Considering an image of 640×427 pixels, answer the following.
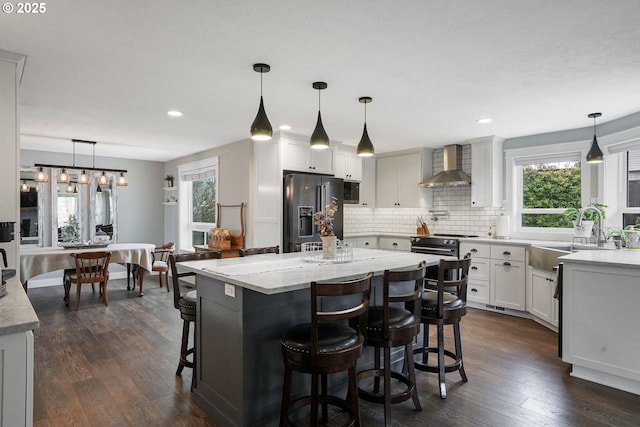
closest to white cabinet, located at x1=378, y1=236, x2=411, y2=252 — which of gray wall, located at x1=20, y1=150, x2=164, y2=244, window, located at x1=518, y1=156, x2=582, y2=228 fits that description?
window, located at x1=518, y1=156, x2=582, y2=228

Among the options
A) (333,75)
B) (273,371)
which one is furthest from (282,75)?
(273,371)

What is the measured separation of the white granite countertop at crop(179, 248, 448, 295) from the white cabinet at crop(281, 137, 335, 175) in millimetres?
2077

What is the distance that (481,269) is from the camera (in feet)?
16.5

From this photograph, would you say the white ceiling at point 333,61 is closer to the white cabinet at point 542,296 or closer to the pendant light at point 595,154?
the pendant light at point 595,154

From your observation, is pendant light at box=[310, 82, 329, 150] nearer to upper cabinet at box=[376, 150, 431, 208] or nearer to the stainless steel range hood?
the stainless steel range hood

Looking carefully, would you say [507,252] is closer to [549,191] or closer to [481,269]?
[481,269]

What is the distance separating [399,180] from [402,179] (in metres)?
0.06

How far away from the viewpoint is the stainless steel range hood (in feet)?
18.0

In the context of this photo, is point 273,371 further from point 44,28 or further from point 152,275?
point 152,275

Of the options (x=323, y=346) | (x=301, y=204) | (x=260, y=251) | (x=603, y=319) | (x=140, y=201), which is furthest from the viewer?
(x=140, y=201)

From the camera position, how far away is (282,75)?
2.94 meters

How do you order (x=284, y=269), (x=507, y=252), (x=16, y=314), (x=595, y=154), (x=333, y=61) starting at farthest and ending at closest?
1. (x=507, y=252)
2. (x=595, y=154)
3. (x=333, y=61)
4. (x=284, y=269)
5. (x=16, y=314)

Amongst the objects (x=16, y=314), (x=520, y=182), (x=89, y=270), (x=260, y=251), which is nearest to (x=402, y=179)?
(x=520, y=182)

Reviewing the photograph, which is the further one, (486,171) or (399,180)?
(399,180)
